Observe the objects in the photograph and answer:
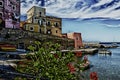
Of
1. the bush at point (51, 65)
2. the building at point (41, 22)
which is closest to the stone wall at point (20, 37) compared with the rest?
the building at point (41, 22)

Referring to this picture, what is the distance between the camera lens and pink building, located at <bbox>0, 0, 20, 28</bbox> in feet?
65.2

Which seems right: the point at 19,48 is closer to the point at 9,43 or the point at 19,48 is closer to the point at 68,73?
the point at 9,43

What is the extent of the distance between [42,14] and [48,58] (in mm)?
17134

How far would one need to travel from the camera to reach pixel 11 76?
9641mm

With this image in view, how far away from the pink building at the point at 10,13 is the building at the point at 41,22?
1294 mm

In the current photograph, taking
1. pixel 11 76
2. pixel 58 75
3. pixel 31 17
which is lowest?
pixel 11 76

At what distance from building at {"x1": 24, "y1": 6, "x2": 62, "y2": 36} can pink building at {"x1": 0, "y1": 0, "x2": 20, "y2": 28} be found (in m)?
1.29

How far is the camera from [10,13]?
66.9ft

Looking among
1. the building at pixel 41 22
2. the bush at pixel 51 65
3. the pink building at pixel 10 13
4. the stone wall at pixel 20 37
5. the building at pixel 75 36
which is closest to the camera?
the bush at pixel 51 65

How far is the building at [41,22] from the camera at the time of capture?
72.1 feet

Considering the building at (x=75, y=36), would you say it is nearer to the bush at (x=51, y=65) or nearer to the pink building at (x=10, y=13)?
the pink building at (x=10, y=13)

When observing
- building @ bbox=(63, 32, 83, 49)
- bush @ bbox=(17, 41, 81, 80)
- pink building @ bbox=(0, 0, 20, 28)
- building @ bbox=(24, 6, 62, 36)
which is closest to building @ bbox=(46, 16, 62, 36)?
building @ bbox=(24, 6, 62, 36)

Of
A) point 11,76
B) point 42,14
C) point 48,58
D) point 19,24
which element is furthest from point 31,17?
point 48,58

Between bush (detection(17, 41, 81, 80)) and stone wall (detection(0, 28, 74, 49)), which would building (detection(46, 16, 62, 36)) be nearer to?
stone wall (detection(0, 28, 74, 49))
